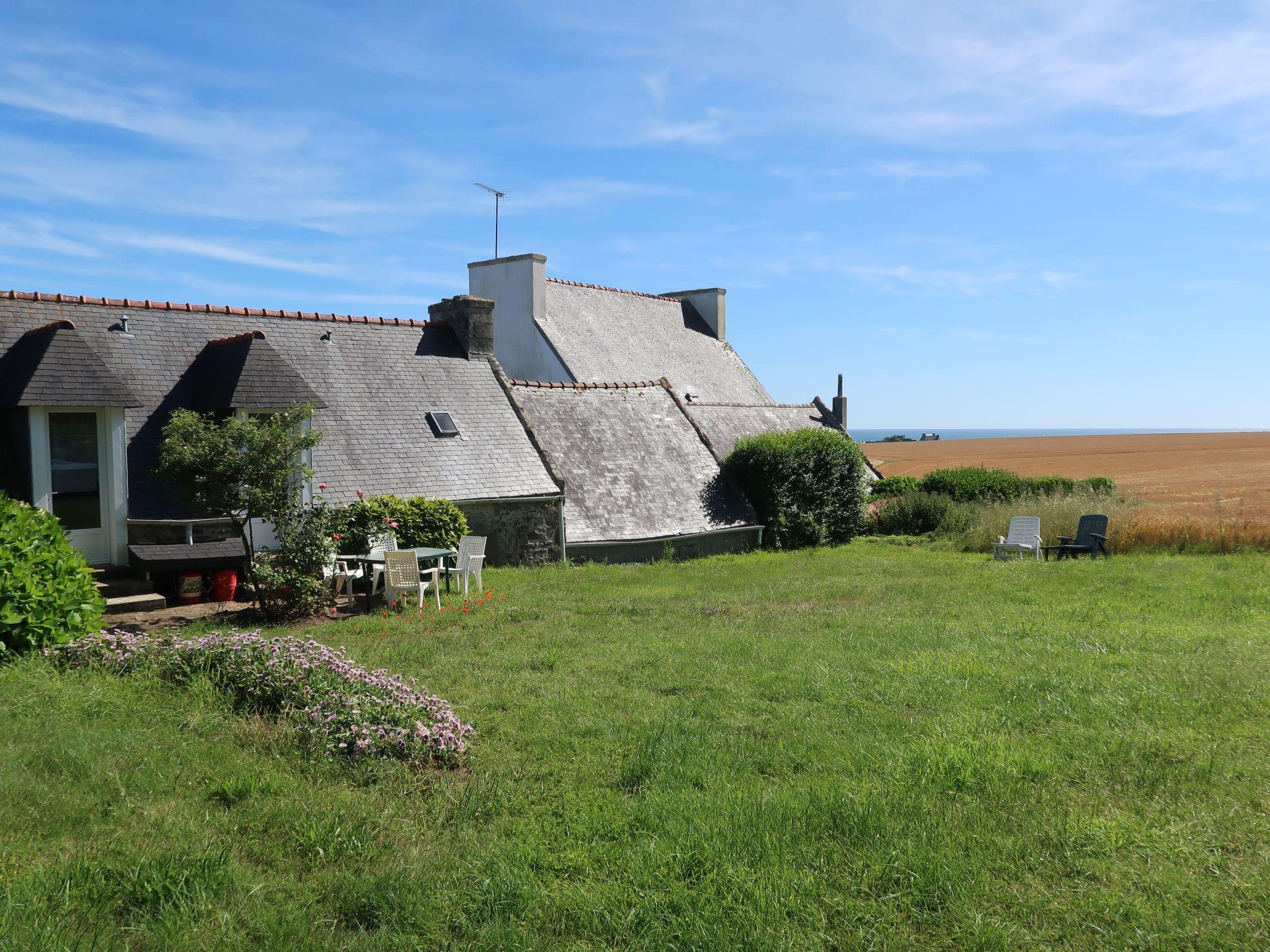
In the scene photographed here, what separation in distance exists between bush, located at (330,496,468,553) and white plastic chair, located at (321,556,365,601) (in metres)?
0.33

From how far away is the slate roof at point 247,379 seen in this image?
13.4 metres

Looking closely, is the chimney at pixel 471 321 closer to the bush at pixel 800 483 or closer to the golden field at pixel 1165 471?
the bush at pixel 800 483

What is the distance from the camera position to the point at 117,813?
15.8 ft

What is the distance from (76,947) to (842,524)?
19.3 meters

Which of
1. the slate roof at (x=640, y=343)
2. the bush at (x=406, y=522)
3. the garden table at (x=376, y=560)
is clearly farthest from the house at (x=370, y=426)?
the garden table at (x=376, y=560)

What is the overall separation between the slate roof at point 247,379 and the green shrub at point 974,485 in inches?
642

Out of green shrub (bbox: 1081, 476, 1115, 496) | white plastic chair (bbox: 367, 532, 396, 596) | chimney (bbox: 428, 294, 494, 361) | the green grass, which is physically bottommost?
the green grass

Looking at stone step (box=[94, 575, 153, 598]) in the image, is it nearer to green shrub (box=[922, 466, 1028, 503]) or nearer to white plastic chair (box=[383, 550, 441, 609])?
white plastic chair (box=[383, 550, 441, 609])

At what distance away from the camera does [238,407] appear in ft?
43.2

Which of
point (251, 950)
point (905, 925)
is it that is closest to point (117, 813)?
point (251, 950)

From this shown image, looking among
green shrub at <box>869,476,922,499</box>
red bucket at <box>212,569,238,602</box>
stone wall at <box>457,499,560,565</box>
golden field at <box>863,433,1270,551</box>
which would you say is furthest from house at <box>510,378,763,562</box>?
golden field at <box>863,433,1270,551</box>

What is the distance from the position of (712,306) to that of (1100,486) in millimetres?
14750

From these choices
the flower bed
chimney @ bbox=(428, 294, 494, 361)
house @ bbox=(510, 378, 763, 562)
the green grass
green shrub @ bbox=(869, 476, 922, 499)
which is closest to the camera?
the green grass

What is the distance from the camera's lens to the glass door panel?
12.1m
